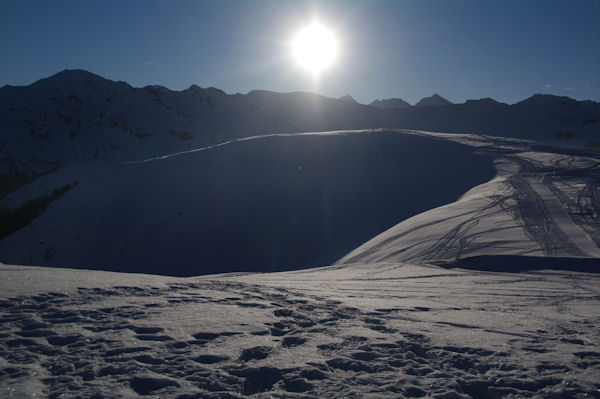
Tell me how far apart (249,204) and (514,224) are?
990 cm

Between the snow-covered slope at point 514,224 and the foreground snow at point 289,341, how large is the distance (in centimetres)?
217

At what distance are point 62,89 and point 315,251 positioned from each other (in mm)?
55818

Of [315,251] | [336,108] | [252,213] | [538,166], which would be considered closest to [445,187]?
[538,166]

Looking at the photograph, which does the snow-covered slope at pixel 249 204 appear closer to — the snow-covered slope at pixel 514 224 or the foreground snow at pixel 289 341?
the snow-covered slope at pixel 514 224

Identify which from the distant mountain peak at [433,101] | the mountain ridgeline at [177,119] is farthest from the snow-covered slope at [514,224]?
the distant mountain peak at [433,101]

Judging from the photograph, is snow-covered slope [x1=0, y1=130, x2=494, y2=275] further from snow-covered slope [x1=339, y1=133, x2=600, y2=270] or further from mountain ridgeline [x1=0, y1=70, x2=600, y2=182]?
mountain ridgeline [x1=0, y1=70, x2=600, y2=182]

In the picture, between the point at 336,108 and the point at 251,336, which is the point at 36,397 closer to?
the point at 251,336

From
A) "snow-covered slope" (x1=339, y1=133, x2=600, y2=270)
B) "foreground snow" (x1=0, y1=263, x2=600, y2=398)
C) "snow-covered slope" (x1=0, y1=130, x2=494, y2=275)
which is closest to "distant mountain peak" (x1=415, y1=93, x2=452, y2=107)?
"snow-covered slope" (x1=0, y1=130, x2=494, y2=275)

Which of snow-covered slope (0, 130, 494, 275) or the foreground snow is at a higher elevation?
snow-covered slope (0, 130, 494, 275)

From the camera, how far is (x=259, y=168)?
16812mm

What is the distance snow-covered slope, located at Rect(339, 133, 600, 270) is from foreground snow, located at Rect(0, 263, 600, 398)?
2.17m

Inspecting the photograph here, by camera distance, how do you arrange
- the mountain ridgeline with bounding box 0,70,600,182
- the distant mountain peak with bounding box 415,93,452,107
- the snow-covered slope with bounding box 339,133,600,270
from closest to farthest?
the snow-covered slope with bounding box 339,133,600,270, the mountain ridgeline with bounding box 0,70,600,182, the distant mountain peak with bounding box 415,93,452,107

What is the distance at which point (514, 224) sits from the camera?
7.60 metres

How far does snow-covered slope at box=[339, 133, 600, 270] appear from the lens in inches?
256
